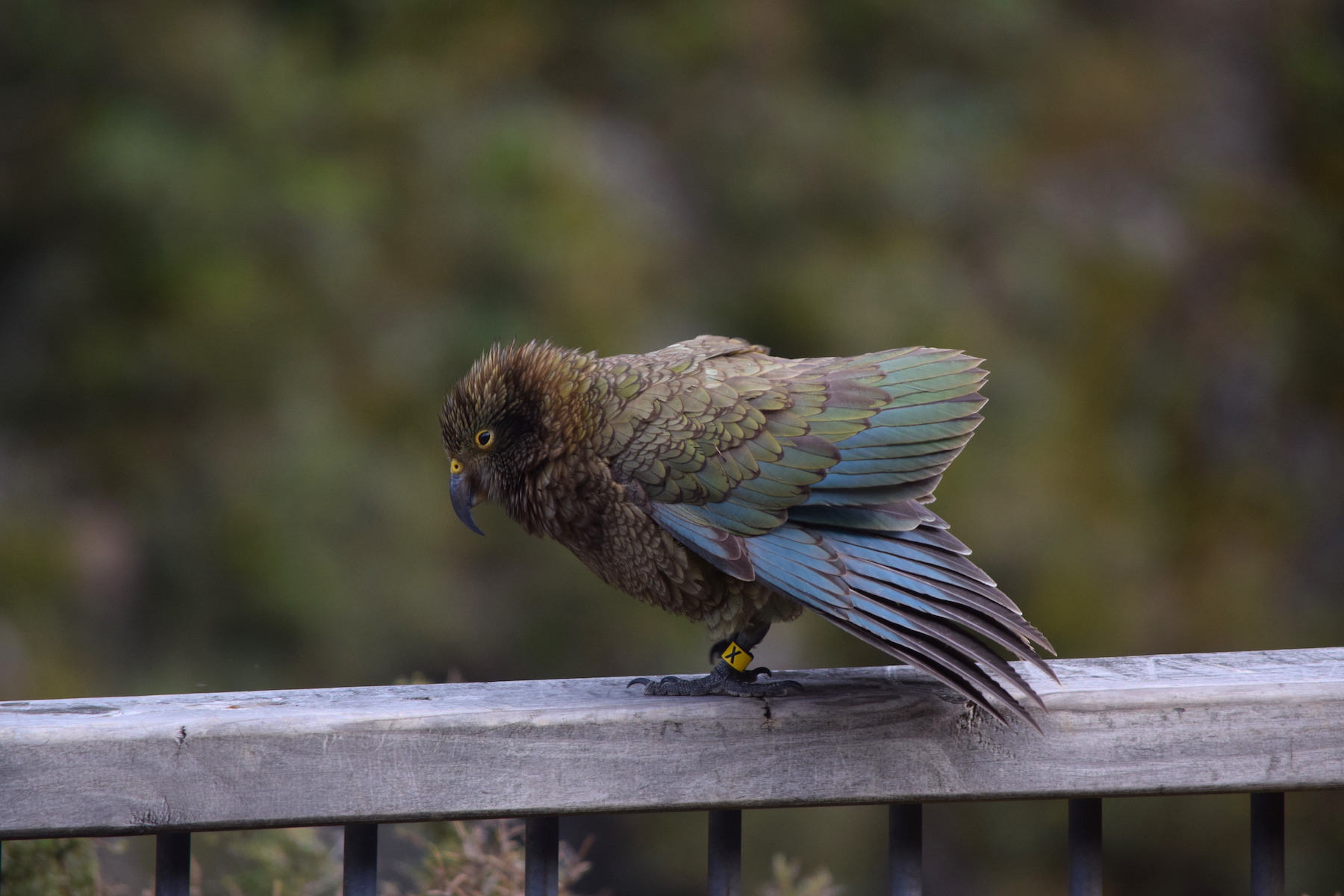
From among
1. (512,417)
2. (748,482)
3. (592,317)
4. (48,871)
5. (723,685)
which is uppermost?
(592,317)

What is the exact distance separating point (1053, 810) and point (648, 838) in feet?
5.74

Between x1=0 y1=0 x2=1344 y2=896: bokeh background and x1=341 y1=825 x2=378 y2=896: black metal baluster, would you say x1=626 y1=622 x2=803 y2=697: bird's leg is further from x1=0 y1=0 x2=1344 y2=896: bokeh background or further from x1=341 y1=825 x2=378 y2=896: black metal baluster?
x1=0 y1=0 x2=1344 y2=896: bokeh background

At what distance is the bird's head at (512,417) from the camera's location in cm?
188

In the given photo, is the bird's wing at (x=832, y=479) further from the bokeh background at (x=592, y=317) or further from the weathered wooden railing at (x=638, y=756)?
the bokeh background at (x=592, y=317)

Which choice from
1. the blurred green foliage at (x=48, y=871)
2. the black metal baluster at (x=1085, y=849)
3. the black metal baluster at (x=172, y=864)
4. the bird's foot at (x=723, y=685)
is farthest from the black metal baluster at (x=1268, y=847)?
the blurred green foliage at (x=48, y=871)

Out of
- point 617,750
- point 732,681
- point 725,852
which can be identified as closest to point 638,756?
point 617,750

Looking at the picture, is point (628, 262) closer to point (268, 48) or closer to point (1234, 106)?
point (268, 48)

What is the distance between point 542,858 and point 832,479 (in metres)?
0.67

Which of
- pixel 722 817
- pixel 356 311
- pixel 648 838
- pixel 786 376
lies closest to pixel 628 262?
pixel 356 311

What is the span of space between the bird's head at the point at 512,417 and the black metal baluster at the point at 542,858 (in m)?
0.56

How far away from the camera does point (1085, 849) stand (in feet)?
5.24

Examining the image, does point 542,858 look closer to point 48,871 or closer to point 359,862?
point 359,862

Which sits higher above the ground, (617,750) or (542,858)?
(617,750)

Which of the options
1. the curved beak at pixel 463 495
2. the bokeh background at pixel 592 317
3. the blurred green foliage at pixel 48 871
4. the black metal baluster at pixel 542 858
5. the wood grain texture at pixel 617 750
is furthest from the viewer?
the bokeh background at pixel 592 317
